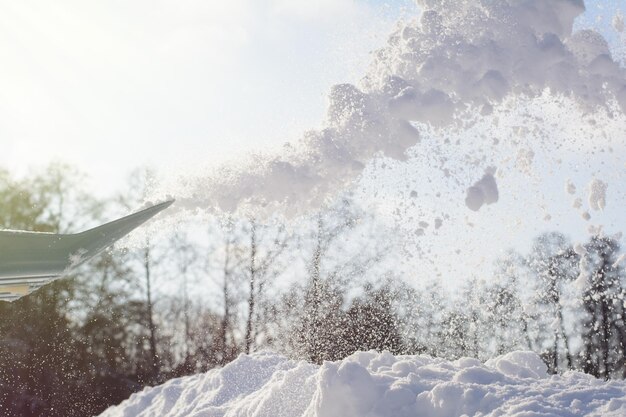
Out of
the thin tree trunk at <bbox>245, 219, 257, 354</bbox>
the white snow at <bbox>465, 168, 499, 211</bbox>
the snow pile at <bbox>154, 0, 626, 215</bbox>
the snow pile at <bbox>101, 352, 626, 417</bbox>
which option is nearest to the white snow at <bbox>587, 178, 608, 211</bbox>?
the snow pile at <bbox>154, 0, 626, 215</bbox>

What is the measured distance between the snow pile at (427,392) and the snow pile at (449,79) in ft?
10.3

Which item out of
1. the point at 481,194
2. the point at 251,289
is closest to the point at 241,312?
the point at 251,289

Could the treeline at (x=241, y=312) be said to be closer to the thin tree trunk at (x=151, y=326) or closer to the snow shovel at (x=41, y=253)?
the thin tree trunk at (x=151, y=326)

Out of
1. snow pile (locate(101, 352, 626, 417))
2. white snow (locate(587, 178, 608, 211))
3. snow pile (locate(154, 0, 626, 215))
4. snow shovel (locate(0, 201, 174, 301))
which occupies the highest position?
snow pile (locate(154, 0, 626, 215))

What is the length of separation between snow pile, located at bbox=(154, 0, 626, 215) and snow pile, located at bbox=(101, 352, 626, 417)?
315 centimetres

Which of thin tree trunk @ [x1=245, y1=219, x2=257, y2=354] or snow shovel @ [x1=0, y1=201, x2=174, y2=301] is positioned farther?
thin tree trunk @ [x1=245, y1=219, x2=257, y2=354]

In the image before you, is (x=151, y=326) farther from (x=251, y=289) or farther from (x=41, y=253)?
(x=41, y=253)

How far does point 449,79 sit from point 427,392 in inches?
177

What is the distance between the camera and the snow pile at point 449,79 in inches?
278

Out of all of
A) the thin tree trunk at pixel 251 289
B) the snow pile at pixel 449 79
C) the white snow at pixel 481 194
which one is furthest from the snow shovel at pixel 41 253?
the thin tree trunk at pixel 251 289

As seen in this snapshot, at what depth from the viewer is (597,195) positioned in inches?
295

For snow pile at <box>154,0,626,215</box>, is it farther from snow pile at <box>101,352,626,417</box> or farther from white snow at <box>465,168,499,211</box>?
snow pile at <box>101,352,626,417</box>

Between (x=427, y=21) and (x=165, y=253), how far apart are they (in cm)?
1196

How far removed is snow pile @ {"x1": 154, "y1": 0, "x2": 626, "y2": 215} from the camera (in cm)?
705
